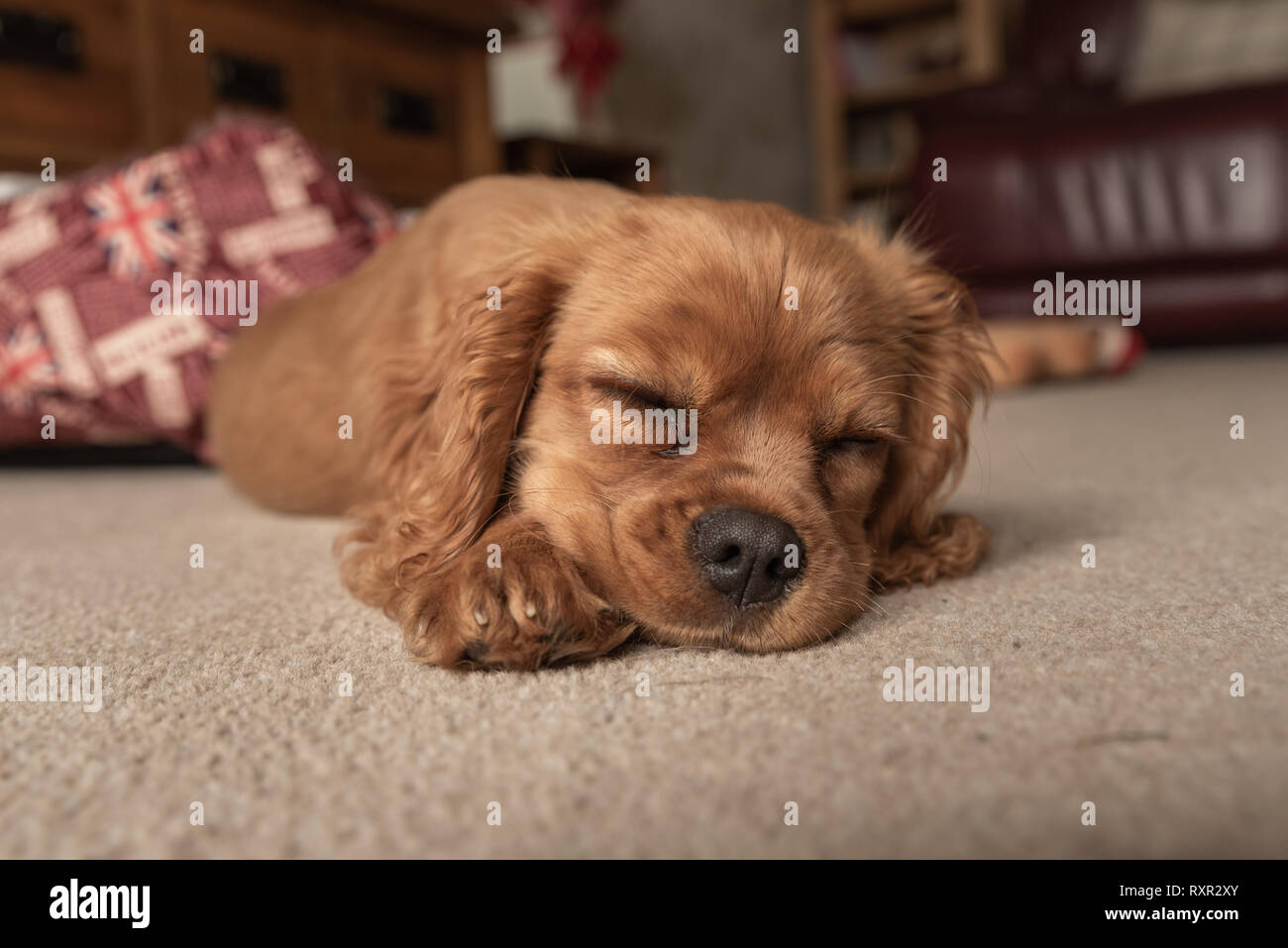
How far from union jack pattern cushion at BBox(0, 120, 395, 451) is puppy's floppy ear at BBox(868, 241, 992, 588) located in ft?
6.22

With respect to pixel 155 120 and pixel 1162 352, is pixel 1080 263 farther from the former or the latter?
pixel 155 120

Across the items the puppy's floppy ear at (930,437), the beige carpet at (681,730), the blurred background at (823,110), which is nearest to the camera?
the beige carpet at (681,730)

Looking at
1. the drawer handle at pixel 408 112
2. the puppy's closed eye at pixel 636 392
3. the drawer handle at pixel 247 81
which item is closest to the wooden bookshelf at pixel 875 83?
the drawer handle at pixel 408 112

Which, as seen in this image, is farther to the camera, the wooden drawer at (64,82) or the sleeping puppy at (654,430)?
the wooden drawer at (64,82)

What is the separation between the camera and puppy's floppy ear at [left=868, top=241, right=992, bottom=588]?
1.64 metres

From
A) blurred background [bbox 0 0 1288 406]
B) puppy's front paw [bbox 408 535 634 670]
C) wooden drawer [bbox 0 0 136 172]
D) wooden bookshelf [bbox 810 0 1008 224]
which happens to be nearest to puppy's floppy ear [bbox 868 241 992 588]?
blurred background [bbox 0 0 1288 406]

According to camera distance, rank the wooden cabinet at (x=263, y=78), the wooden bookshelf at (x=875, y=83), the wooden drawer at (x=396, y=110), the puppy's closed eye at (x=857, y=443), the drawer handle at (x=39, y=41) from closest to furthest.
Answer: the puppy's closed eye at (x=857, y=443) < the drawer handle at (x=39, y=41) < the wooden cabinet at (x=263, y=78) < the wooden drawer at (x=396, y=110) < the wooden bookshelf at (x=875, y=83)

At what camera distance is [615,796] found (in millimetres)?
866

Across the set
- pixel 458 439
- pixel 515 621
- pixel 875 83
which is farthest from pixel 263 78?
pixel 875 83

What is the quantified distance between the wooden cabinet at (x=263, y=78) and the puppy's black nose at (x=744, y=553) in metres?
3.19

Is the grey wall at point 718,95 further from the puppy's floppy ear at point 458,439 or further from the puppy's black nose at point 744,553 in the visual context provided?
the puppy's black nose at point 744,553

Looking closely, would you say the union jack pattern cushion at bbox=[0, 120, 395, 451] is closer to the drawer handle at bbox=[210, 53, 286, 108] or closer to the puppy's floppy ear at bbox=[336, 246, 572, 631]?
the drawer handle at bbox=[210, 53, 286, 108]

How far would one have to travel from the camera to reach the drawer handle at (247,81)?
3.88 metres

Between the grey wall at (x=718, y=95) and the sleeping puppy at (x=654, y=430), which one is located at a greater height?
the grey wall at (x=718, y=95)
